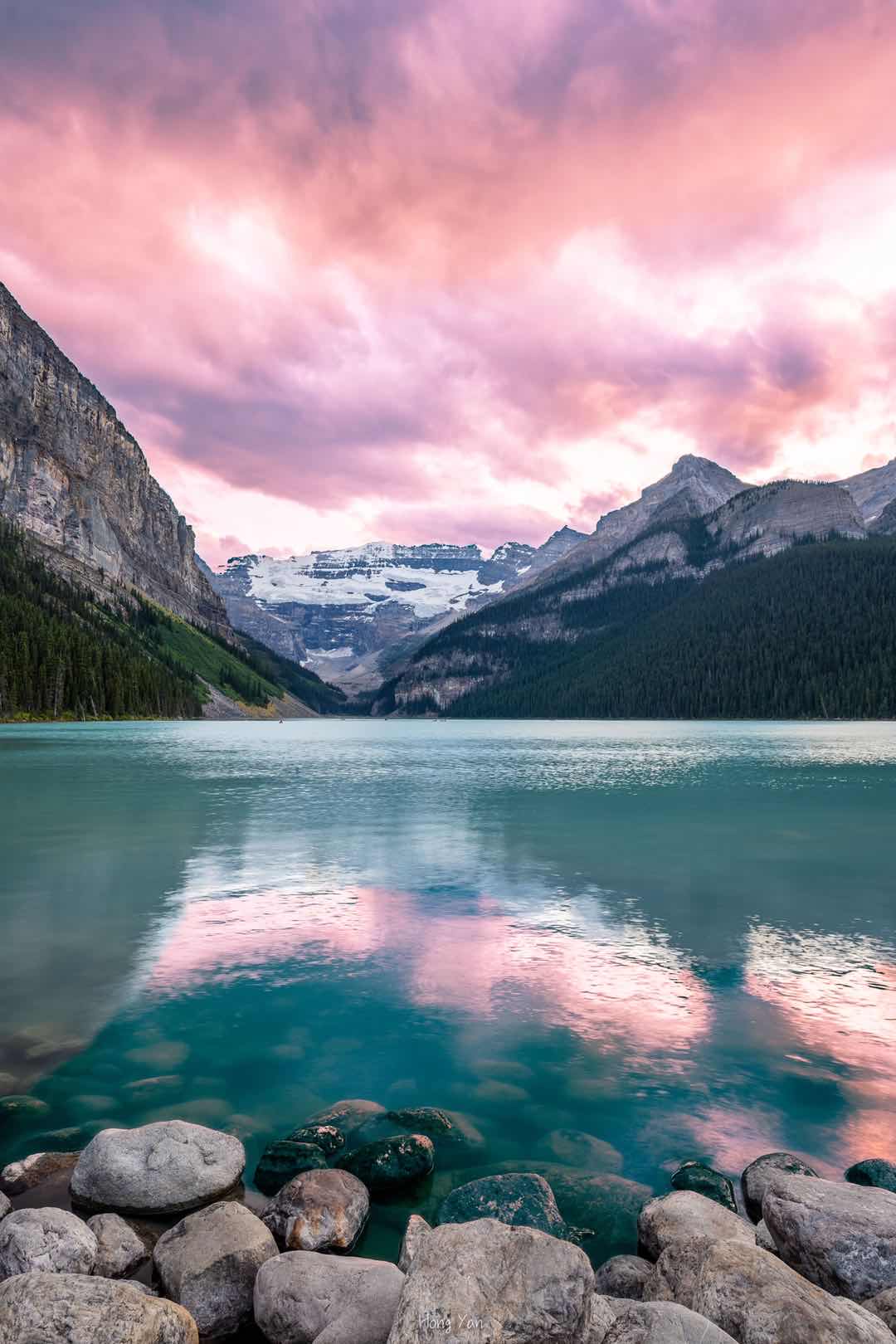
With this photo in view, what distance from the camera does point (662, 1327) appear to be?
581cm

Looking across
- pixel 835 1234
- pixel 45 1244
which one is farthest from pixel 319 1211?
pixel 835 1234

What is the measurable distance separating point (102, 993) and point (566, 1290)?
43.9 ft

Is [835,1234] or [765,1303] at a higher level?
[765,1303]

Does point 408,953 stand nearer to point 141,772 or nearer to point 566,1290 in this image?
point 566,1290

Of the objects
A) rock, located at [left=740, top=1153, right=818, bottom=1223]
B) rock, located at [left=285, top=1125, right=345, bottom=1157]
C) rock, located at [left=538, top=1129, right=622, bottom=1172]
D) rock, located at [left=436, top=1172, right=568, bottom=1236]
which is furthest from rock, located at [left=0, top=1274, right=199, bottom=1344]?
rock, located at [left=740, top=1153, right=818, bottom=1223]

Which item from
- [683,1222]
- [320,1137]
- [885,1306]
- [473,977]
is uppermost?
[885,1306]

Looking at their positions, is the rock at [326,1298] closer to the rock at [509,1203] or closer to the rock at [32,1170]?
the rock at [509,1203]

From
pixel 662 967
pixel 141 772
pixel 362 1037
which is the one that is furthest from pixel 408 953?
pixel 141 772

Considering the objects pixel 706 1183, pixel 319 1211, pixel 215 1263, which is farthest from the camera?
pixel 706 1183

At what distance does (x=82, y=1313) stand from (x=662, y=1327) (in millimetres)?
4545

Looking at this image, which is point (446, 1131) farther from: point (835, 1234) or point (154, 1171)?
point (835, 1234)

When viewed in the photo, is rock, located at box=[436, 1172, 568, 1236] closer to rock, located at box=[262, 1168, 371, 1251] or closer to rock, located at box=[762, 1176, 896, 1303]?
rock, located at box=[262, 1168, 371, 1251]

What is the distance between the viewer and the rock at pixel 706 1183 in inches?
354

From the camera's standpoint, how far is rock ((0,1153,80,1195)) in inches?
356
